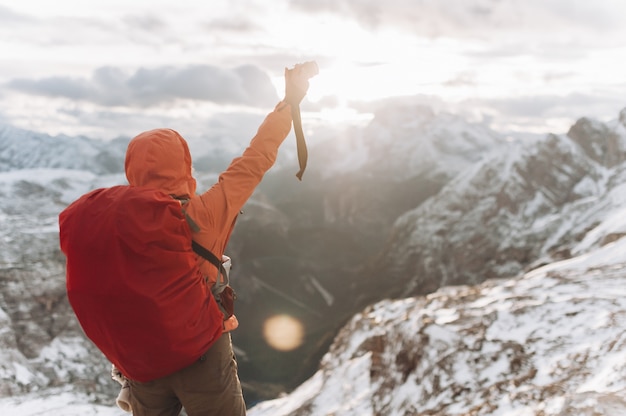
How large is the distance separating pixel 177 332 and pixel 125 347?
54cm

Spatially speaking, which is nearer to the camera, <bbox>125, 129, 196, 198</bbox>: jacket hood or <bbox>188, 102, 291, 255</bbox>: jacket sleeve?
<bbox>125, 129, 196, 198</bbox>: jacket hood

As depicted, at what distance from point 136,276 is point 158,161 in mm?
1190

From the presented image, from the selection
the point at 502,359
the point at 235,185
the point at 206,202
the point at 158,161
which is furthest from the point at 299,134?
the point at 502,359

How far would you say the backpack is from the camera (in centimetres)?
373

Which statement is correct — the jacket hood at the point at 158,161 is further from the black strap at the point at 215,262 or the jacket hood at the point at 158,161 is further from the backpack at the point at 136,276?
the black strap at the point at 215,262

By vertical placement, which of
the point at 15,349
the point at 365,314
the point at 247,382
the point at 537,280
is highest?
the point at 537,280

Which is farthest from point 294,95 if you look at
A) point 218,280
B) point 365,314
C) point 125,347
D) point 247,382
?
point 247,382

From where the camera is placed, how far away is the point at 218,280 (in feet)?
15.5

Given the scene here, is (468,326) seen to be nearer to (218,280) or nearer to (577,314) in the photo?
(577,314)

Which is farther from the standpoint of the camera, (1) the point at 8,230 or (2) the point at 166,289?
(1) the point at 8,230

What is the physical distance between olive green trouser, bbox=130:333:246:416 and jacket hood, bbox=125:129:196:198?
1.81 metres

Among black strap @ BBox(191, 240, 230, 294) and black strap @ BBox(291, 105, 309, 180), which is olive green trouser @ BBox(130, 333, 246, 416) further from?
black strap @ BBox(291, 105, 309, 180)

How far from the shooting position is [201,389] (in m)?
4.54

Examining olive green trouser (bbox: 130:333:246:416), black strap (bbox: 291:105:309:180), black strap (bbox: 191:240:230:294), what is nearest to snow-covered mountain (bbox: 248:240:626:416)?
olive green trouser (bbox: 130:333:246:416)
